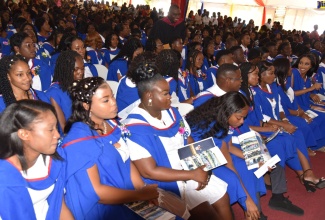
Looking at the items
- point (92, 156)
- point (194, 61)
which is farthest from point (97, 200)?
point (194, 61)

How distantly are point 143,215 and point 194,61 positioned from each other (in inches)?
123

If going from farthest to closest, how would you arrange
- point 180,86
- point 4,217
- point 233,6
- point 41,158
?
point 233,6, point 180,86, point 41,158, point 4,217

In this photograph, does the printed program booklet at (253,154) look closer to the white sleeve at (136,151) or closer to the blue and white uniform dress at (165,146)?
the blue and white uniform dress at (165,146)

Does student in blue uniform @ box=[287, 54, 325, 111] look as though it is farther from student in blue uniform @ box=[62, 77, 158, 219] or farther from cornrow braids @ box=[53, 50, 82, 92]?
student in blue uniform @ box=[62, 77, 158, 219]

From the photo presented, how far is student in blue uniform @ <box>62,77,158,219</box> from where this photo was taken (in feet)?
6.13

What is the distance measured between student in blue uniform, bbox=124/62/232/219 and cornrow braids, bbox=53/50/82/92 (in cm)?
80

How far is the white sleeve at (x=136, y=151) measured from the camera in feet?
7.41

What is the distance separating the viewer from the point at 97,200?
192 cm

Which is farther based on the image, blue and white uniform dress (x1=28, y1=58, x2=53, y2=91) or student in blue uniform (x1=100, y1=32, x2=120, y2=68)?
student in blue uniform (x1=100, y1=32, x2=120, y2=68)

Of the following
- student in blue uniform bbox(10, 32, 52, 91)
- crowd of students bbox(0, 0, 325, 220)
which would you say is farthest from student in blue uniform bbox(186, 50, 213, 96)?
student in blue uniform bbox(10, 32, 52, 91)

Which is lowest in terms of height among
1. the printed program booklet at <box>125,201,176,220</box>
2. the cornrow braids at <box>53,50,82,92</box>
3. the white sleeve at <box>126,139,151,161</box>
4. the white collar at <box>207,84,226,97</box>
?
the printed program booklet at <box>125,201,176,220</box>

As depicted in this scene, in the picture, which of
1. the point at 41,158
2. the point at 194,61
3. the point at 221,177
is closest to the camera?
the point at 41,158

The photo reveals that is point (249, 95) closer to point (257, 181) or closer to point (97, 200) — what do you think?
point (257, 181)

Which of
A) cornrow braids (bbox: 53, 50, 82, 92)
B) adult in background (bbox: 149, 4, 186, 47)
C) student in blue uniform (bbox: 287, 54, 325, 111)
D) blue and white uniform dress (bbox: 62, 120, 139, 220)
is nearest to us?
blue and white uniform dress (bbox: 62, 120, 139, 220)
